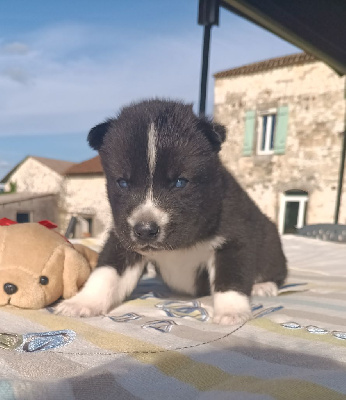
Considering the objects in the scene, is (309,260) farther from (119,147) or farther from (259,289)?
(119,147)

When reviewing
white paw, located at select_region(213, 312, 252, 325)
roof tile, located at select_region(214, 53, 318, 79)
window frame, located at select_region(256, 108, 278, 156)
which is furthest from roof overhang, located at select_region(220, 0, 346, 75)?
window frame, located at select_region(256, 108, 278, 156)

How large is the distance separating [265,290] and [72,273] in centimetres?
129

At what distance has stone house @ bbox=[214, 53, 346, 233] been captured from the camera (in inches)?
464

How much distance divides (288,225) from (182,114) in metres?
11.2

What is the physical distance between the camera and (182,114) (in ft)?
6.45

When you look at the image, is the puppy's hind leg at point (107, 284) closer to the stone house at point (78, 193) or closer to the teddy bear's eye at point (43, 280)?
the teddy bear's eye at point (43, 280)

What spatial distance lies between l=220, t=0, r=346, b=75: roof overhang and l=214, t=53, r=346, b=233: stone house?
23.2 ft

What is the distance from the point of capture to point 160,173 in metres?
1.73

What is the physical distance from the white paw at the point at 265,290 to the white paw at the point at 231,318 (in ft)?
2.43

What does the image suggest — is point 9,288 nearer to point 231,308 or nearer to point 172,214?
point 172,214

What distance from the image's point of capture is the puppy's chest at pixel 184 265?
209cm

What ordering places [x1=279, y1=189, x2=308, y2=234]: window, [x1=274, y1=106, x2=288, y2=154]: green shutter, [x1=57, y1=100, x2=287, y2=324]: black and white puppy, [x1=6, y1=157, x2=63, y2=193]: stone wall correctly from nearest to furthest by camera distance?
[x1=57, y1=100, x2=287, y2=324]: black and white puppy < [x1=279, y1=189, x2=308, y2=234]: window < [x1=274, y1=106, x2=288, y2=154]: green shutter < [x1=6, y1=157, x2=63, y2=193]: stone wall

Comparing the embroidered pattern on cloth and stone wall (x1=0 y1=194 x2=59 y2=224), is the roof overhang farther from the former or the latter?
stone wall (x1=0 y1=194 x2=59 y2=224)

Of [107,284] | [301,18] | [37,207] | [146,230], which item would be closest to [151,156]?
[146,230]
